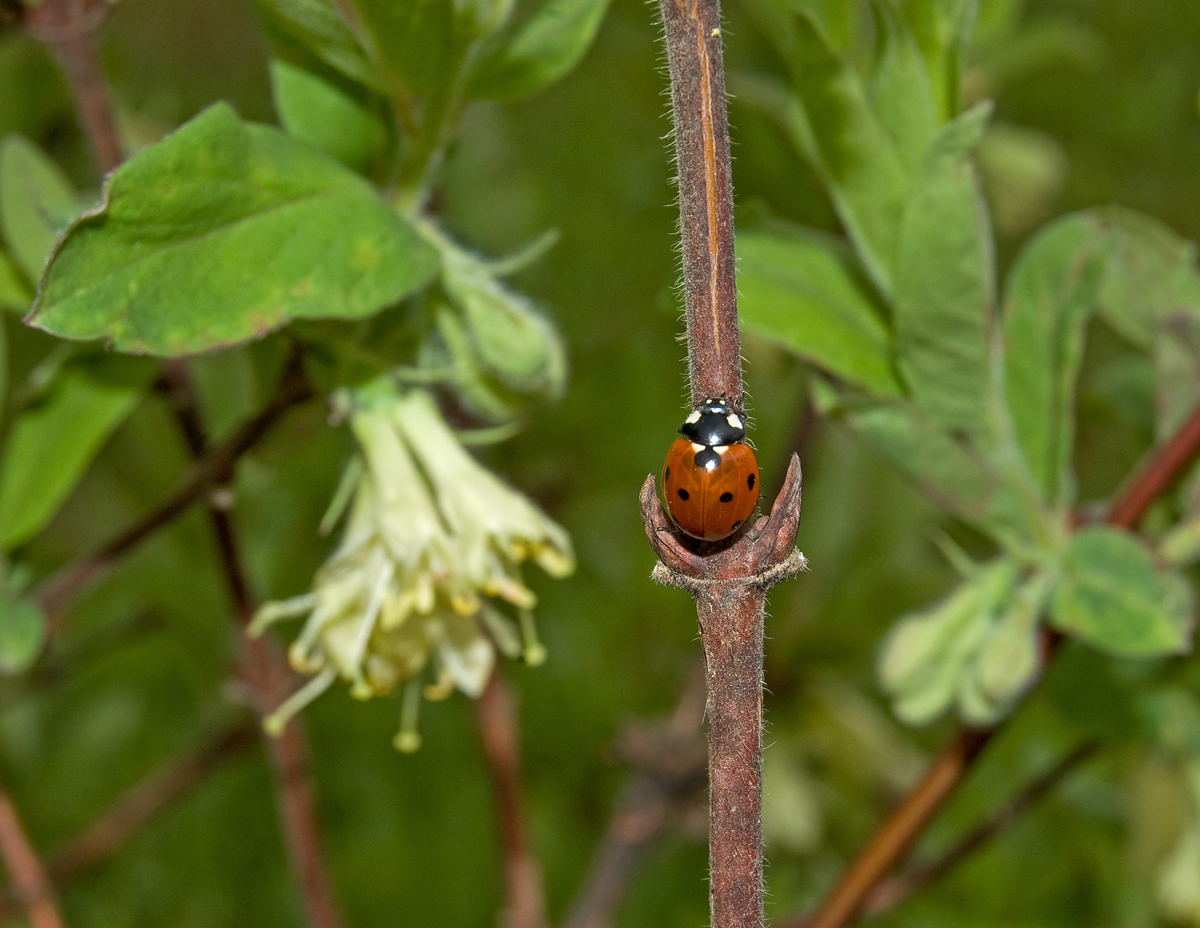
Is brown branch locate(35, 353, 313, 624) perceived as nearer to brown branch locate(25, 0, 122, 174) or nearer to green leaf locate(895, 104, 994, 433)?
brown branch locate(25, 0, 122, 174)

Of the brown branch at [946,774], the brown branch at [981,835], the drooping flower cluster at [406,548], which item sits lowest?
the brown branch at [981,835]

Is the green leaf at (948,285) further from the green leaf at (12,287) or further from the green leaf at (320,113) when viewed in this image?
the green leaf at (12,287)

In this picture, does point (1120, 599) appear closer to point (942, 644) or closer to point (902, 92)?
point (942, 644)

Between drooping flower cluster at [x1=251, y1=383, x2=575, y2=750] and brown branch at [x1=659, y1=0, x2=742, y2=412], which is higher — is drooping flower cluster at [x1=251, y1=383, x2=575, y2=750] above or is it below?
below

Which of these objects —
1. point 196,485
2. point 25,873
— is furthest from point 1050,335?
point 25,873

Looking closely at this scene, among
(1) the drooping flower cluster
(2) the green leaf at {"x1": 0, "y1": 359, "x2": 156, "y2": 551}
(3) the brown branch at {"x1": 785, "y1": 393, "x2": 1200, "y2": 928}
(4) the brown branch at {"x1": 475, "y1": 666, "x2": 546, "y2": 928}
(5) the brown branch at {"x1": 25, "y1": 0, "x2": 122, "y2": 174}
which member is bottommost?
(4) the brown branch at {"x1": 475, "y1": 666, "x2": 546, "y2": 928}

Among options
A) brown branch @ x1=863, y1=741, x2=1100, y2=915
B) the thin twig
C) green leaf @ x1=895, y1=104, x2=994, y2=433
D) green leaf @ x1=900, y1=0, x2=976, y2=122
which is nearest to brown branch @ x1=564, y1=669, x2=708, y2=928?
brown branch @ x1=863, y1=741, x2=1100, y2=915

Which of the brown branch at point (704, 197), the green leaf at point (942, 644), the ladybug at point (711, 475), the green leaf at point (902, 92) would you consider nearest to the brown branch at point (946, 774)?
the green leaf at point (942, 644)
